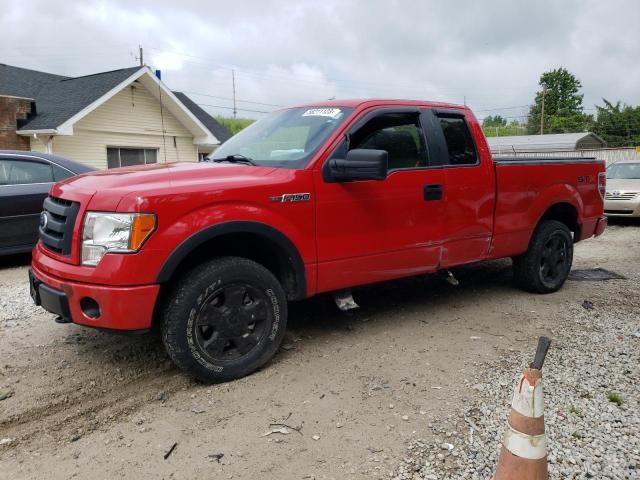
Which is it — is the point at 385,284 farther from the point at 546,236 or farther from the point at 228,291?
the point at 228,291

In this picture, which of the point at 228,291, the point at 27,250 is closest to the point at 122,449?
the point at 228,291

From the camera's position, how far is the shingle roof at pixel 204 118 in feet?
73.0

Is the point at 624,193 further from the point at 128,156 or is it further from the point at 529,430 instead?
the point at 128,156

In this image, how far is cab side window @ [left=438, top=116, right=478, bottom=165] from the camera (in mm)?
4789

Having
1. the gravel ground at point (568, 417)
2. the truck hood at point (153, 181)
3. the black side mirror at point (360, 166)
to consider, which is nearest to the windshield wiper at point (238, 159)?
the truck hood at point (153, 181)

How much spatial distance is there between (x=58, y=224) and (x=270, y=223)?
138 centimetres

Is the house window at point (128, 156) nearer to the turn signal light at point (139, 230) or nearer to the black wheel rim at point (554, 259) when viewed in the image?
the black wheel rim at point (554, 259)

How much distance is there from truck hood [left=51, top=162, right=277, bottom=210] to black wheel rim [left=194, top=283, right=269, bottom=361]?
70 cm

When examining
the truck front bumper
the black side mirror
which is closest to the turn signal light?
the truck front bumper

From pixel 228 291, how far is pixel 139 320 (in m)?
0.58

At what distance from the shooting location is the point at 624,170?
45.3 feet

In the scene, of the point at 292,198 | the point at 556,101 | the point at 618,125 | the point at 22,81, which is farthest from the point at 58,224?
the point at 556,101

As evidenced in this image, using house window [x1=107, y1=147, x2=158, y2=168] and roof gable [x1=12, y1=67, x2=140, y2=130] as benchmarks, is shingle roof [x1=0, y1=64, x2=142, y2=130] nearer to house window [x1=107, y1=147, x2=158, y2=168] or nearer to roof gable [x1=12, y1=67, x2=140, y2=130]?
roof gable [x1=12, y1=67, x2=140, y2=130]

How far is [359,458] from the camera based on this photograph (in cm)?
271
